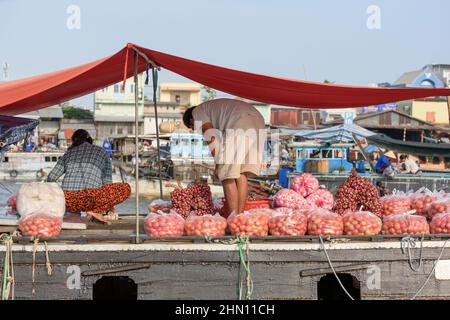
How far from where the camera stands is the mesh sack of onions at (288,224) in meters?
5.53

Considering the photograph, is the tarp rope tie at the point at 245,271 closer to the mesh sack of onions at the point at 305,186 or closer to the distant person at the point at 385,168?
the mesh sack of onions at the point at 305,186

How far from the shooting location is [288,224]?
553 cm

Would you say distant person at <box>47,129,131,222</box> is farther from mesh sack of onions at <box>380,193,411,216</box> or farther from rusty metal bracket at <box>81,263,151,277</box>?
mesh sack of onions at <box>380,193,411,216</box>

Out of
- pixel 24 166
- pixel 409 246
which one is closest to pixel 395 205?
pixel 409 246

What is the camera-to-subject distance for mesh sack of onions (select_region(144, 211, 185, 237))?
18.2ft

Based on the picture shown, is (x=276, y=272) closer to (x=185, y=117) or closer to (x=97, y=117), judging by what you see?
(x=185, y=117)

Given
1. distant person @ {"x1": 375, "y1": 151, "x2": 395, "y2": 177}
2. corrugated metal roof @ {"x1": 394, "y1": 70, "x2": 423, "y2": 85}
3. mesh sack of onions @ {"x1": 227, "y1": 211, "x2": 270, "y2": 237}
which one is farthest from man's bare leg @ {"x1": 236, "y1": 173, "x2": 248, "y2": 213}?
corrugated metal roof @ {"x1": 394, "y1": 70, "x2": 423, "y2": 85}

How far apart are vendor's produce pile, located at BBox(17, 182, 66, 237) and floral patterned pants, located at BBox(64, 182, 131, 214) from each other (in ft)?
2.58

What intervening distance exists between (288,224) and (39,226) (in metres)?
1.91

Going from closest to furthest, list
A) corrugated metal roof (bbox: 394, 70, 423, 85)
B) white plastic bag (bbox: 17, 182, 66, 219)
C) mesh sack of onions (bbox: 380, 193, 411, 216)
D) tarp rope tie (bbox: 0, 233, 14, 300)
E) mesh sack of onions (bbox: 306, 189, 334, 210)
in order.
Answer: tarp rope tie (bbox: 0, 233, 14, 300) → white plastic bag (bbox: 17, 182, 66, 219) → mesh sack of onions (bbox: 380, 193, 411, 216) → mesh sack of onions (bbox: 306, 189, 334, 210) → corrugated metal roof (bbox: 394, 70, 423, 85)

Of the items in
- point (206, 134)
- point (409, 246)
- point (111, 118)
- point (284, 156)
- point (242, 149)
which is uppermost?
point (111, 118)

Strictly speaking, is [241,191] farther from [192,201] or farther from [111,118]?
[111,118]

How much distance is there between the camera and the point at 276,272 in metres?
5.31
